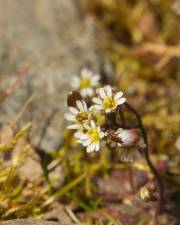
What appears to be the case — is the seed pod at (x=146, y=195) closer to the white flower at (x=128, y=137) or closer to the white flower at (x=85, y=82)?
the white flower at (x=128, y=137)

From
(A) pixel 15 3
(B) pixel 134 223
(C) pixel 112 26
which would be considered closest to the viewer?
(B) pixel 134 223

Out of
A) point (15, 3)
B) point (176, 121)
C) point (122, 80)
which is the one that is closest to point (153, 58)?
point (122, 80)

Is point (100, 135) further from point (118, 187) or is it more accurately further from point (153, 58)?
point (153, 58)

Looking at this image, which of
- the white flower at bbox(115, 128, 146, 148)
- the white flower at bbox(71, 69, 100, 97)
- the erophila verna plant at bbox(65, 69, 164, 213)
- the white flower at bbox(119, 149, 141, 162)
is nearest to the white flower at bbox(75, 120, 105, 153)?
the erophila verna plant at bbox(65, 69, 164, 213)

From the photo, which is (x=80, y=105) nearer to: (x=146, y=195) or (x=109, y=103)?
(x=109, y=103)

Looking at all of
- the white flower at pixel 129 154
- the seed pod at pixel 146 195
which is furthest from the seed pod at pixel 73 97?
the seed pod at pixel 146 195

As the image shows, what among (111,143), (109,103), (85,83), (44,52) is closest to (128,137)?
(111,143)

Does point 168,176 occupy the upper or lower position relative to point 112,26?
lower
